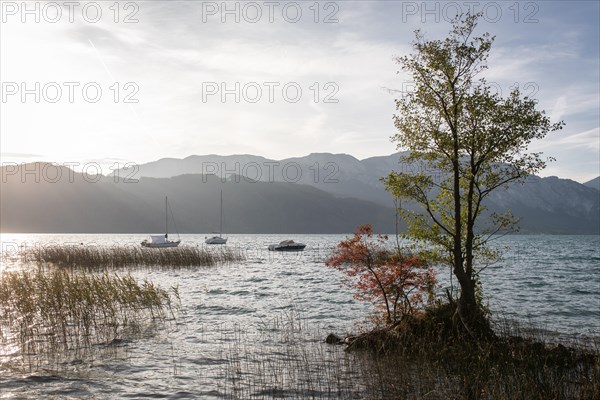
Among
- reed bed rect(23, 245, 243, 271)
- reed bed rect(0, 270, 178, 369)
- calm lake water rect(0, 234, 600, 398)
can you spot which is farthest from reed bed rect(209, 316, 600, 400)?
reed bed rect(23, 245, 243, 271)

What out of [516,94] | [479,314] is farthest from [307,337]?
[516,94]

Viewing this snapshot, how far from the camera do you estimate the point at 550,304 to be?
32.6 metres

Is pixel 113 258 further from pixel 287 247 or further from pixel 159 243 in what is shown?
pixel 287 247

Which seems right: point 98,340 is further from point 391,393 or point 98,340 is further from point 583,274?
point 583,274

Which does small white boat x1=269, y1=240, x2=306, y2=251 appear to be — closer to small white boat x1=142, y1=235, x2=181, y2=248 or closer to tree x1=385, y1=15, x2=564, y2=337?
small white boat x1=142, y1=235, x2=181, y2=248

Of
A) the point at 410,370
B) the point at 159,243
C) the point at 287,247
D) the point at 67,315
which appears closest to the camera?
the point at 410,370

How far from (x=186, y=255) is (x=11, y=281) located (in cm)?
3216

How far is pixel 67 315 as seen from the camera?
22875 millimetres

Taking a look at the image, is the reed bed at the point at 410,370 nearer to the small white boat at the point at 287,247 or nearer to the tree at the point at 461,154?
the tree at the point at 461,154

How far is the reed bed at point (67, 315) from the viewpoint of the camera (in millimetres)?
18609

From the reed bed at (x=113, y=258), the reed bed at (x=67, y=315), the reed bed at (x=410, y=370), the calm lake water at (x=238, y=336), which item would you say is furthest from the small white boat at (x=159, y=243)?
the reed bed at (x=410, y=370)

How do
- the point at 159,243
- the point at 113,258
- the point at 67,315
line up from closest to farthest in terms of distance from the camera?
1. the point at 67,315
2. the point at 113,258
3. the point at 159,243

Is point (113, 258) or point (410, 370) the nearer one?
point (410, 370)

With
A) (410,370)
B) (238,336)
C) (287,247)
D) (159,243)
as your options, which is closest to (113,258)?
(238,336)
